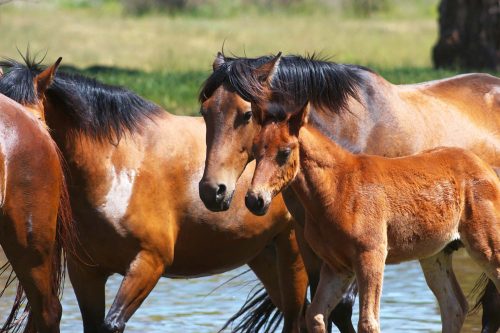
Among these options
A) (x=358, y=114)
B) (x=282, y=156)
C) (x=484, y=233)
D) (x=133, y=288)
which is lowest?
(x=133, y=288)

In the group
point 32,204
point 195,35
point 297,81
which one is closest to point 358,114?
point 297,81

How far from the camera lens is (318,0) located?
115 feet

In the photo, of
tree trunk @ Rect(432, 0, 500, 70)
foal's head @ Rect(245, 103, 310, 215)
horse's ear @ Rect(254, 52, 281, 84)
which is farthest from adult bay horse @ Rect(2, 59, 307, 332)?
tree trunk @ Rect(432, 0, 500, 70)

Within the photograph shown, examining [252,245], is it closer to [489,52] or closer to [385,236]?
[385,236]

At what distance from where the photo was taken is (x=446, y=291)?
246 inches

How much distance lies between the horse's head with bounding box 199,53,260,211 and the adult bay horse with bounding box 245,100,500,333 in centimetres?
11

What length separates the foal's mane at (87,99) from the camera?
5.92 metres

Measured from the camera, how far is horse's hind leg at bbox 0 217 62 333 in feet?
18.2

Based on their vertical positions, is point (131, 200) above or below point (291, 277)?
above

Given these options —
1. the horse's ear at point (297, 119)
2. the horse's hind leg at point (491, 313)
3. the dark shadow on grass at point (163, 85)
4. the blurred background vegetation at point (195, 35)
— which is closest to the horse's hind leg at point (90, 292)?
the horse's ear at point (297, 119)

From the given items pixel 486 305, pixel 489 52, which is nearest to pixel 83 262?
pixel 486 305

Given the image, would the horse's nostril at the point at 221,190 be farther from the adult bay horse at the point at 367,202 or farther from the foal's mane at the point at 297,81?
the foal's mane at the point at 297,81

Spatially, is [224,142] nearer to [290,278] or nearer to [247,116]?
[247,116]

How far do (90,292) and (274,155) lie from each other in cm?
159
